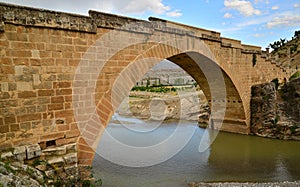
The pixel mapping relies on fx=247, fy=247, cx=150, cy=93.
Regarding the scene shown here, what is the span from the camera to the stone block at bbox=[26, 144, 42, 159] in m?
4.79

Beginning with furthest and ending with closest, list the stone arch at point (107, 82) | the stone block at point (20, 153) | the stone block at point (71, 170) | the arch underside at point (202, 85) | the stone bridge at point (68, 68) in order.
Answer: the arch underside at point (202, 85) < the stone arch at point (107, 82) < the stone block at point (71, 170) < the stone bridge at point (68, 68) < the stone block at point (20, 153)

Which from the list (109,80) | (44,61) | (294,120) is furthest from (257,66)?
(44,61)

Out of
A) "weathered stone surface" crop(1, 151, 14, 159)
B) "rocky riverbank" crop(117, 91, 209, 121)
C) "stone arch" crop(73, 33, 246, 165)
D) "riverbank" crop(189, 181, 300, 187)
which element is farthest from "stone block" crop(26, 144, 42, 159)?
"rocky riverbank" crop(117, 91, 209, 121)

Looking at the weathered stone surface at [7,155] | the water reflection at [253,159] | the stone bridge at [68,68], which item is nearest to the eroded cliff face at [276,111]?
the water reflection at [253,159]

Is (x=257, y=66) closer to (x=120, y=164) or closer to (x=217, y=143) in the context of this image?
(x=217, y=143)

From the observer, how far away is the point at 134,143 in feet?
40.5

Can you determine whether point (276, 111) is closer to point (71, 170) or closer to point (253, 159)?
point (253, 159)

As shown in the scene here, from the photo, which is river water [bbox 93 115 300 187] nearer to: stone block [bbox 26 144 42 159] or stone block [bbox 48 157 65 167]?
stone block [bbox 48 157 65 167]

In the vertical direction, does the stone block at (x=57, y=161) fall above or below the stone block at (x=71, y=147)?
below

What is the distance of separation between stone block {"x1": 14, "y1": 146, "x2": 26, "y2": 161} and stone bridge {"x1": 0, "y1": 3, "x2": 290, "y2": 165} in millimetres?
106

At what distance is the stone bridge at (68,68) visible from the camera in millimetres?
4746

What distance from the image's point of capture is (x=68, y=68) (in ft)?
18.1

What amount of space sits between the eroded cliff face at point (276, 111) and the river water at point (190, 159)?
1.96ft

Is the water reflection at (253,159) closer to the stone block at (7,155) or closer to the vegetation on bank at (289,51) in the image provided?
the stone block at (7,155)
